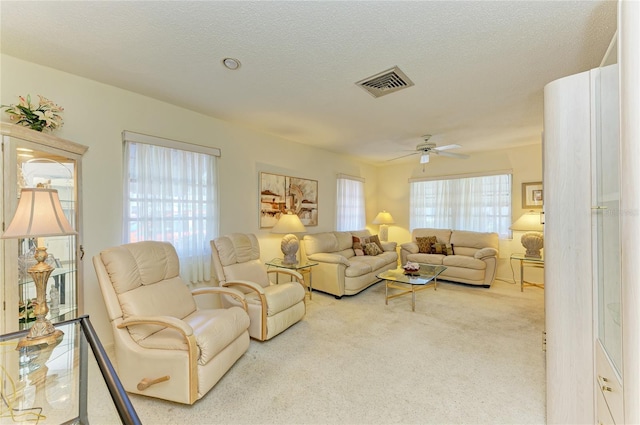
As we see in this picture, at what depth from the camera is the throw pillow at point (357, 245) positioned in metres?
4.90

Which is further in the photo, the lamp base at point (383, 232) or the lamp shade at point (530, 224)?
the lamp base at point (383, 232)

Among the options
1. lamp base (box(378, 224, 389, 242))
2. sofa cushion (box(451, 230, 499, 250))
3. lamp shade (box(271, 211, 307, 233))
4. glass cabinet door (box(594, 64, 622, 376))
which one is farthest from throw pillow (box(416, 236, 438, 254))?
glass cabinet door (box(594, 64, 622, 376))

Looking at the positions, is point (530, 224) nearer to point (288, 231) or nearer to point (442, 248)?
point (442, 248)

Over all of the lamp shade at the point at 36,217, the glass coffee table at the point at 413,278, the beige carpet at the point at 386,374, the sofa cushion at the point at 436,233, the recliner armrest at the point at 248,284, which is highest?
the lamp shade at the point at 36,217

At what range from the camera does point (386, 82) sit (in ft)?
7.76

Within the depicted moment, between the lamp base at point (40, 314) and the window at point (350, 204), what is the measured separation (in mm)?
4366

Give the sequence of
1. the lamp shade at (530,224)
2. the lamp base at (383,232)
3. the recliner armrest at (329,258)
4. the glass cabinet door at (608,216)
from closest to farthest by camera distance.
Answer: the glass cabinet door at (608,216) → the recliner armrest at (329,258) → the lamp shade at (530,224) → the lamp base at (383,232)

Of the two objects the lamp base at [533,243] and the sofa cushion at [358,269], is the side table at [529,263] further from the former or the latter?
the sofa cushion at [358,269]

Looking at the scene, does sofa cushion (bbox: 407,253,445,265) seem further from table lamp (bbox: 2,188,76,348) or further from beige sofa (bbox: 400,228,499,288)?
table lamp (bbox: 2,188,76,348)

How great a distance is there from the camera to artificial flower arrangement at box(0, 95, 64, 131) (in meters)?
1.89

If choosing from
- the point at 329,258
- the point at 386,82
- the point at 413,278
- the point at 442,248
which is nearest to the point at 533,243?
the point at 442,248

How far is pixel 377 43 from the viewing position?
1817mm

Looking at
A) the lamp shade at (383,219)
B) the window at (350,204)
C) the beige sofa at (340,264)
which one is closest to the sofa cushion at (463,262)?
the beige sofa at (340,264)

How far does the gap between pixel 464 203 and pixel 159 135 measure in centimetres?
547
